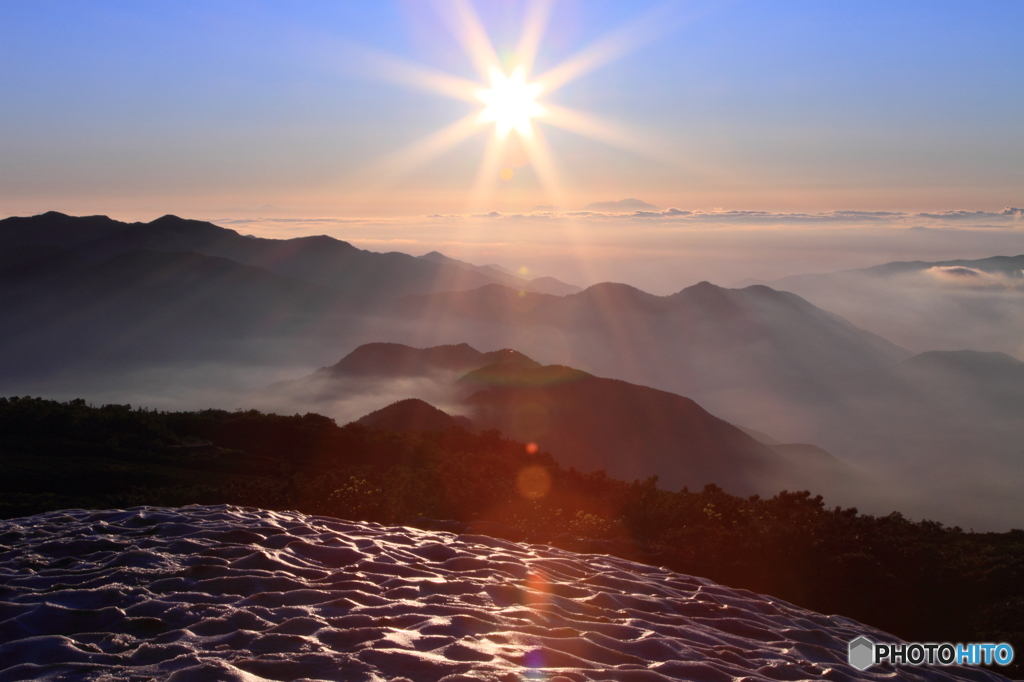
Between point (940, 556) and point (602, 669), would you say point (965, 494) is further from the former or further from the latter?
point (602, 669)

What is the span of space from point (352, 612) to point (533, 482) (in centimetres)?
740

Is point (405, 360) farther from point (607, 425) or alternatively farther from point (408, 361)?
point (607, 425)

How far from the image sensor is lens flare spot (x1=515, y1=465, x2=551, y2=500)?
496 inches

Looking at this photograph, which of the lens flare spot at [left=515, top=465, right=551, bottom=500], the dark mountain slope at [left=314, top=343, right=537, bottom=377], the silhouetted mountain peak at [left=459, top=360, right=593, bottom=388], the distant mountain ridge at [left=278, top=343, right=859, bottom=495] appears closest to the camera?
the lens flare spot at [left=515, top=465, right=551, bottom=500]

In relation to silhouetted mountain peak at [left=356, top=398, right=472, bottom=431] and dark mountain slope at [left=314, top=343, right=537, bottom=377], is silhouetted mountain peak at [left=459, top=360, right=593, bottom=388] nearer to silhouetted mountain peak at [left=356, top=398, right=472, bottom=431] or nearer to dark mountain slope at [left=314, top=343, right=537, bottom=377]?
dark mountain slope at [left=314, top=343, right=537, bottom=377]

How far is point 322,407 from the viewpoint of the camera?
284 ft

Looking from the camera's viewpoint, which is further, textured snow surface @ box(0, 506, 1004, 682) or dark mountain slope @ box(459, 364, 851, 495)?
dark mountain slope @ box(459, 364, 851, 495)

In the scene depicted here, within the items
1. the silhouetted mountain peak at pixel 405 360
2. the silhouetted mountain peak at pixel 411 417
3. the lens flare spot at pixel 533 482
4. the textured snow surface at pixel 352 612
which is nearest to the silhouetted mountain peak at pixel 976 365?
the silhouetted mountain peak at pixel 405 360

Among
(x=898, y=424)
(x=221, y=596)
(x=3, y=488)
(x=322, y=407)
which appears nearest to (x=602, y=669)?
(x=221, y=596)

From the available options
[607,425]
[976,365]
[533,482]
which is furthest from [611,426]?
[976,365]

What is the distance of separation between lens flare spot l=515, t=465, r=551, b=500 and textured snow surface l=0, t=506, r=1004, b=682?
3603 millimetres

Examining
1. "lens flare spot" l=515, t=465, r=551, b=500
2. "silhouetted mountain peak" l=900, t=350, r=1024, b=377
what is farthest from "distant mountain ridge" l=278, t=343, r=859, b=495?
"silhouetted mountain peak" l=900, t=350, r=1024, b=377

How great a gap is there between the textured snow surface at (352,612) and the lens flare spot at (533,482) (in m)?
3.60

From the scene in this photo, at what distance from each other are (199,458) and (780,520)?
39.2 feet
